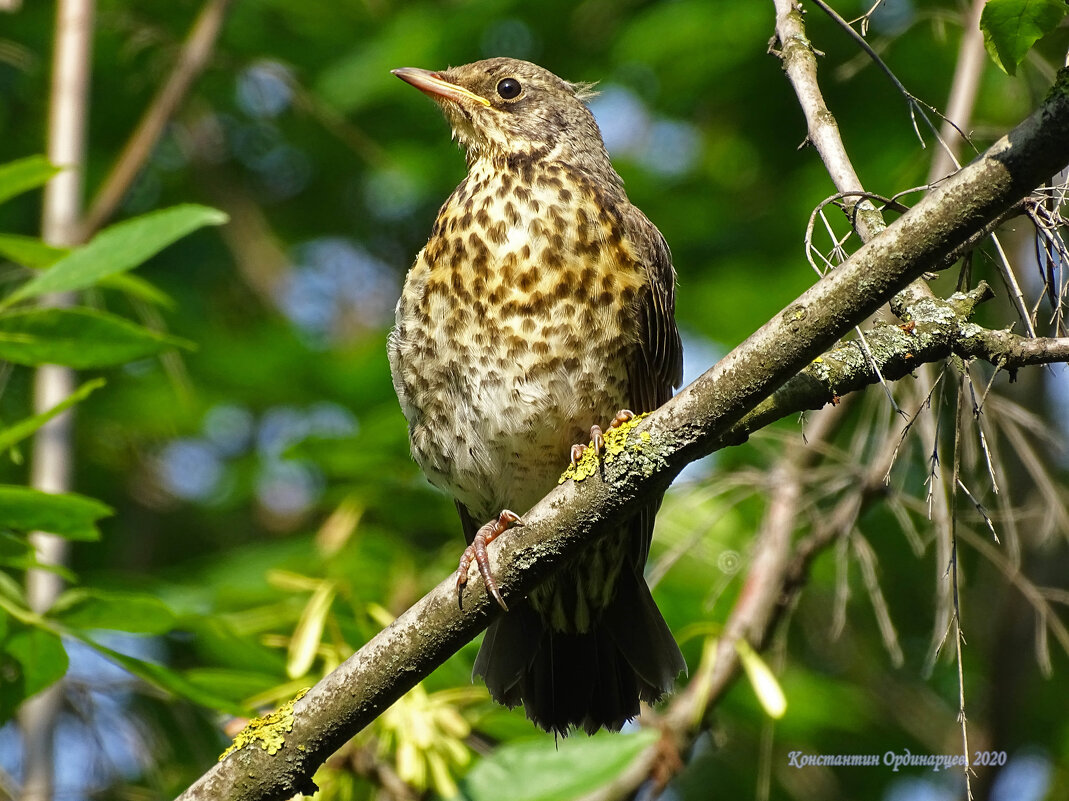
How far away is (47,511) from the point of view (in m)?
2.64

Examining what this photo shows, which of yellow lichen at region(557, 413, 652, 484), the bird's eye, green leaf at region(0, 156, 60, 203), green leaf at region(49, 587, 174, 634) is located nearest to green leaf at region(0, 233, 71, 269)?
green leaf at region(0, 156, 60, 203)

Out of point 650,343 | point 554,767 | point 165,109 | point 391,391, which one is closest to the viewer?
point 554,767

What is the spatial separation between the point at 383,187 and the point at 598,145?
2.02m

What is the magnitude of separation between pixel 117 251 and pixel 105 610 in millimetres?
743

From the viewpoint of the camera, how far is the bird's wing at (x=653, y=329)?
3.83m

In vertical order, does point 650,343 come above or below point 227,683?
above

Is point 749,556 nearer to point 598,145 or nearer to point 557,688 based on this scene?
point 557,688

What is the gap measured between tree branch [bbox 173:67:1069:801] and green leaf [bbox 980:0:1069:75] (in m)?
0.12

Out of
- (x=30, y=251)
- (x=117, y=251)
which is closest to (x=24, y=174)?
(x=30, y=251)

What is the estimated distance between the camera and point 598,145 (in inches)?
178

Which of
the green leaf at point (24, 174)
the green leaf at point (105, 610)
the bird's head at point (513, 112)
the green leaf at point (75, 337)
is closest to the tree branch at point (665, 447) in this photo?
the green leaf at point (105, 610)

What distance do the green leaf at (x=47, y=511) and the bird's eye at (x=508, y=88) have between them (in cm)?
229

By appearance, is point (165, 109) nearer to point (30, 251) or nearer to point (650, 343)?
point (30, 251)

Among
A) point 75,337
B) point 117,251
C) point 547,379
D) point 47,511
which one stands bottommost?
point 47,511
